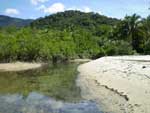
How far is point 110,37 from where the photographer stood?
94938 mm

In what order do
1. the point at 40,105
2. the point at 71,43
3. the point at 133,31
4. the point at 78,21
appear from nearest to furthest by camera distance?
the point at 40,105
the point at 133,31
the point at 71,43
the point at 78,21

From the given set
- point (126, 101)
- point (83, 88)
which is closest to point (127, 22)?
point (83, 88)

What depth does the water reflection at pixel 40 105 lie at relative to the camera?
57.2 feet

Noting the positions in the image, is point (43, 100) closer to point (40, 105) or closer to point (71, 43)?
point (40, 105)

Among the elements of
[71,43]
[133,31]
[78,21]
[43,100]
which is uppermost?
[78,21]

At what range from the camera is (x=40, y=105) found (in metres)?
19.2

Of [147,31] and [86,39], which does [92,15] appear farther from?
[147,31]

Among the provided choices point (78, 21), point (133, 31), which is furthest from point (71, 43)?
point (78, 21)

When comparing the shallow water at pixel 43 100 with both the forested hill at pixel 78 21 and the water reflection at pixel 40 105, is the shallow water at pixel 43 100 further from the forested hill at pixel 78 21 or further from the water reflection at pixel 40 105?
the forested hill at pixel 78 21

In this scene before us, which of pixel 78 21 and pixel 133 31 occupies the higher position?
pixel 78 21

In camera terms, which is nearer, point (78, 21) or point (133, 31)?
point (133, 31)

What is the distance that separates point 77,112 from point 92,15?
172884 mm

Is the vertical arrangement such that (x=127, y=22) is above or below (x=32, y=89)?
above

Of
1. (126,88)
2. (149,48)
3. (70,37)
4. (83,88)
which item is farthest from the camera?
(70,37)
